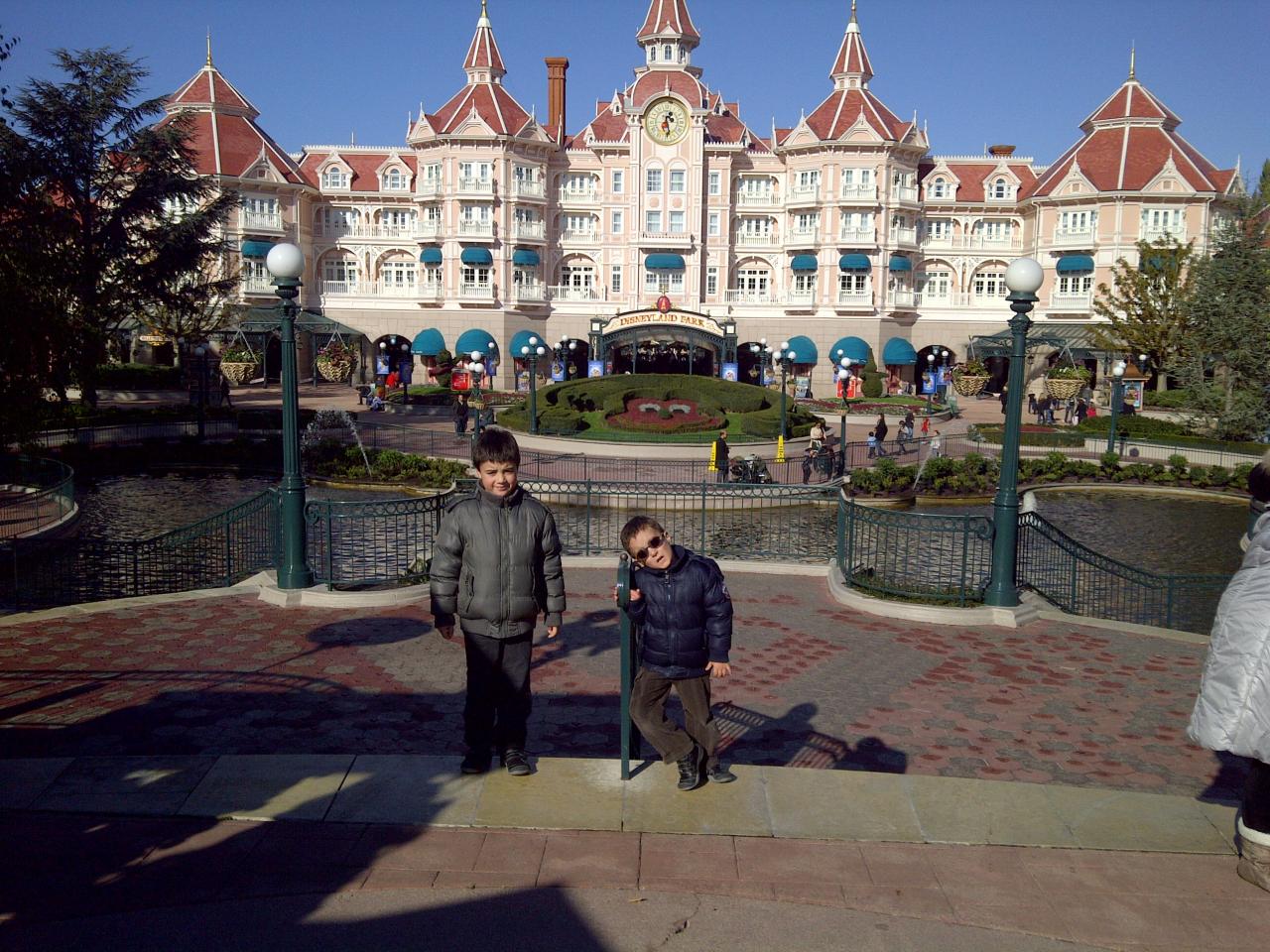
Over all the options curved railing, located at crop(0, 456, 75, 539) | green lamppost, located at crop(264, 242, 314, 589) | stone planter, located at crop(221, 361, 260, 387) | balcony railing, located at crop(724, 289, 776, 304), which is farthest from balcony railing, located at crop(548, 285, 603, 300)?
green lamppost, located at crop(264, 242, 314, 589)

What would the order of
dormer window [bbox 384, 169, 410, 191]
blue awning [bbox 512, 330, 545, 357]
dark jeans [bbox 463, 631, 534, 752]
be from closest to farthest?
1. dark jeans [bbox 463, 631, 534, 752]
2. blue awning [bbox 512, 330, 545, 357]
3. dormer window [bbox 384, 169, 410, 191]

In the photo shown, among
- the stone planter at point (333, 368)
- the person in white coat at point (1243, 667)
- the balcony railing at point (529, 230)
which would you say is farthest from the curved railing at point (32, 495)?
the balcony railing at point (529, 230)

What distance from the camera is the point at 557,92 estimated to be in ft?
190

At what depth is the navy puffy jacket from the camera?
20.1 feet

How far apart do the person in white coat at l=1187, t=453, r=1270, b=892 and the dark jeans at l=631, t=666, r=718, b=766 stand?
257cm

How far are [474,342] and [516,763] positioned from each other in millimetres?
47197

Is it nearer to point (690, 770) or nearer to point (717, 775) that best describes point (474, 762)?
point (690, 770)

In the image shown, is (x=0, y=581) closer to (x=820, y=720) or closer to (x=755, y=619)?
(x=755, y=619)

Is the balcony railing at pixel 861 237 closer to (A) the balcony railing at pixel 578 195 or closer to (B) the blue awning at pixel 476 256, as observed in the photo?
(A) the balcony railing at pixel 578 195

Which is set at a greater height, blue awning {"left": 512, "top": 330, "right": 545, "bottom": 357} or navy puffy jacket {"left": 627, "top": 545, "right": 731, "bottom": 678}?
blue awning {"left": 512, "top": 330, "right": 545, "bottom": 357}

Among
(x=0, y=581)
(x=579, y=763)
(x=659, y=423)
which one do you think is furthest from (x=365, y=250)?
(x=579, y=763)

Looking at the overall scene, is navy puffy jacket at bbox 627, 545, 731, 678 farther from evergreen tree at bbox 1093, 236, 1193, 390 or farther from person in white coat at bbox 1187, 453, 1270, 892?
evergreen tree at bbox 1093, 236, 1193, 390

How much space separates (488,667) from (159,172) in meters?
36.8

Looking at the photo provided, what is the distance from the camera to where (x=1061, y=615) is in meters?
11.8
